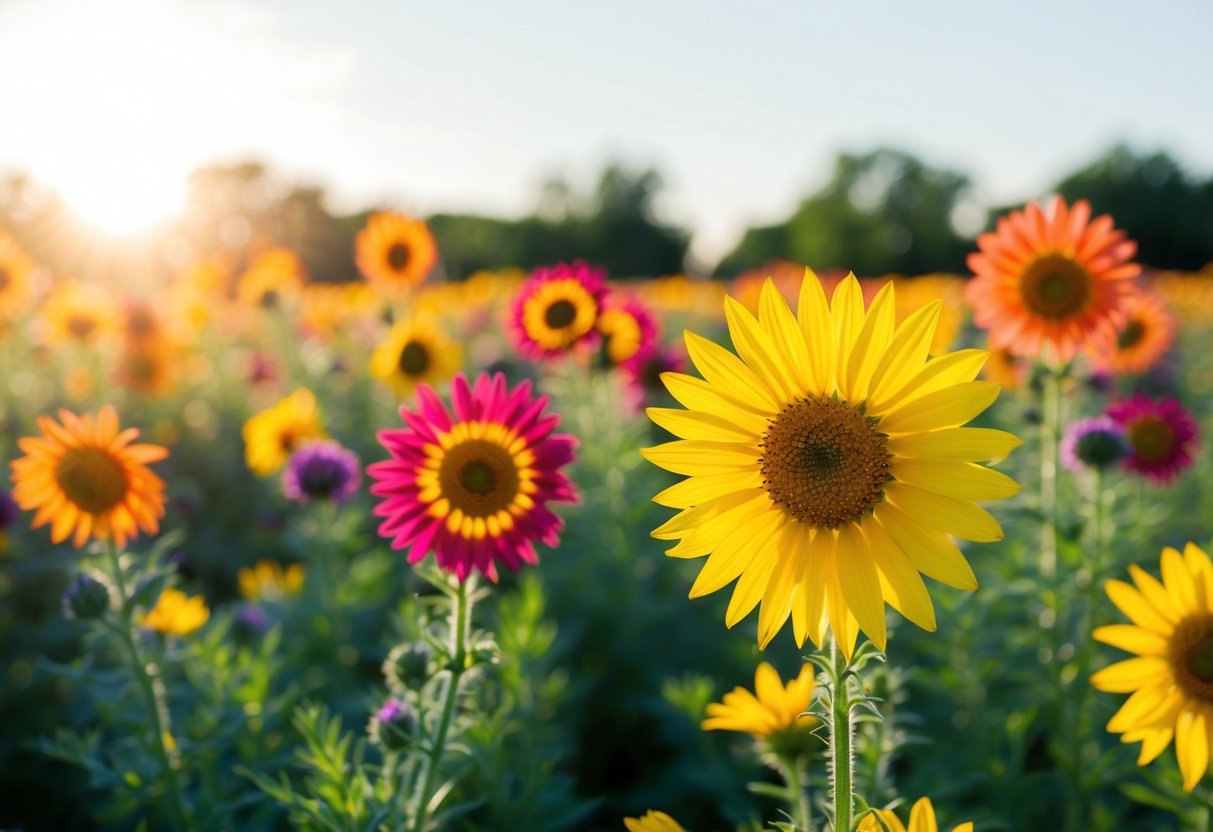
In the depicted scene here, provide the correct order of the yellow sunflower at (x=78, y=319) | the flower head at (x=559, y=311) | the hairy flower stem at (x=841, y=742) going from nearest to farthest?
the hairy flower stem at (x=841, y=742)
the flower head at (x=559, y=311)
the yellow sunflower at (x=78, y=319)

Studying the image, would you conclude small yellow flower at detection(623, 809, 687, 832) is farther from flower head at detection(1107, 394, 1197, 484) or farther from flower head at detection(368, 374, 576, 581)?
flower head at detection(1107, 394, 1197, 484)

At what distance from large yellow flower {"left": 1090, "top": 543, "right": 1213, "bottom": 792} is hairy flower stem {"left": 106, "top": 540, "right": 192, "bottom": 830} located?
2593 mm

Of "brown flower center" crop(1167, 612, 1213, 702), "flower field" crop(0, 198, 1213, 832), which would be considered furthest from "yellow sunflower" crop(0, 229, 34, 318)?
"brown flower center" crop(1167, 612, 1213, 702)

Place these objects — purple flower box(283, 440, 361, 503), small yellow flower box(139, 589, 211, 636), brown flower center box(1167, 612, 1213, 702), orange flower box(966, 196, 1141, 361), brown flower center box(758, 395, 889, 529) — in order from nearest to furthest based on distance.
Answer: brown flower center box(758, 395, 889, 529) → brown flower center box(1167, 612, 1213, 702) → orange flower box(966, 196, 1141, 361) → small yellow flower box(139, 589, 211, 636) → purple flower box(283, 440, 361, 503)

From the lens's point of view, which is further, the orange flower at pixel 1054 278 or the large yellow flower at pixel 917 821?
the orange flower at pixel 1054 278

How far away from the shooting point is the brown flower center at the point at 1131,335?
5.45 meters

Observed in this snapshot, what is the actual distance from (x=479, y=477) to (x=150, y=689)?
4.35 ft

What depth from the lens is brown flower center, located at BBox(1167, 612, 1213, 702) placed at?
1842 millimetres

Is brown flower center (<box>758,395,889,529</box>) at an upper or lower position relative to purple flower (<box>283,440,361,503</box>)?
lower

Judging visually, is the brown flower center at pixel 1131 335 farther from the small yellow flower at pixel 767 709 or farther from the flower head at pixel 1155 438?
the small yellow flower at pixel 767 709

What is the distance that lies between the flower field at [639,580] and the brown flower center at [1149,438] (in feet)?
0.09

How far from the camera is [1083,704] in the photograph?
2.96 m

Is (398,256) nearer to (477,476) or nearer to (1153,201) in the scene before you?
(477,476)

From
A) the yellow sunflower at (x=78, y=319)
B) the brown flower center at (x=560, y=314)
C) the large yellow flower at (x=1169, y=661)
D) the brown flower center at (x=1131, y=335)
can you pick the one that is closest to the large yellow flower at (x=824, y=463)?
the large yellow flower at (x=1169, y=661)
